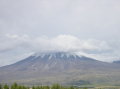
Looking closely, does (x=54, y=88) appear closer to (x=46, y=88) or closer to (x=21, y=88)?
(x=46, y=88)

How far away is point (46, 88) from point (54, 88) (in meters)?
6.46

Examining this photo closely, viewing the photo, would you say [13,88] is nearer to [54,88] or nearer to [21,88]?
[21,88]

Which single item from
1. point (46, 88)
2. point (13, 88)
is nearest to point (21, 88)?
point (13, 88)

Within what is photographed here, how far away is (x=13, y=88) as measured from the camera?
103 m

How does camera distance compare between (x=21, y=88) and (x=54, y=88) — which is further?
(x=54, y=88)

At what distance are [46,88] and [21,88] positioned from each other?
13371 mm

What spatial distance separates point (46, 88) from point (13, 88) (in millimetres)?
16079

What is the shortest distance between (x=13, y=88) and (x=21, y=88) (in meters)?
3.91

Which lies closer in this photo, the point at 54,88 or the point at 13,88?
the point at 13,88

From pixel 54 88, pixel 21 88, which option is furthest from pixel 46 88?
pixel 21 88

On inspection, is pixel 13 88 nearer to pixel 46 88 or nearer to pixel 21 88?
pixel 21 88

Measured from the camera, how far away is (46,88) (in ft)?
360

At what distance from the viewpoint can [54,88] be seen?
11506cm

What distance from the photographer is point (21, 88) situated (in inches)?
4016
